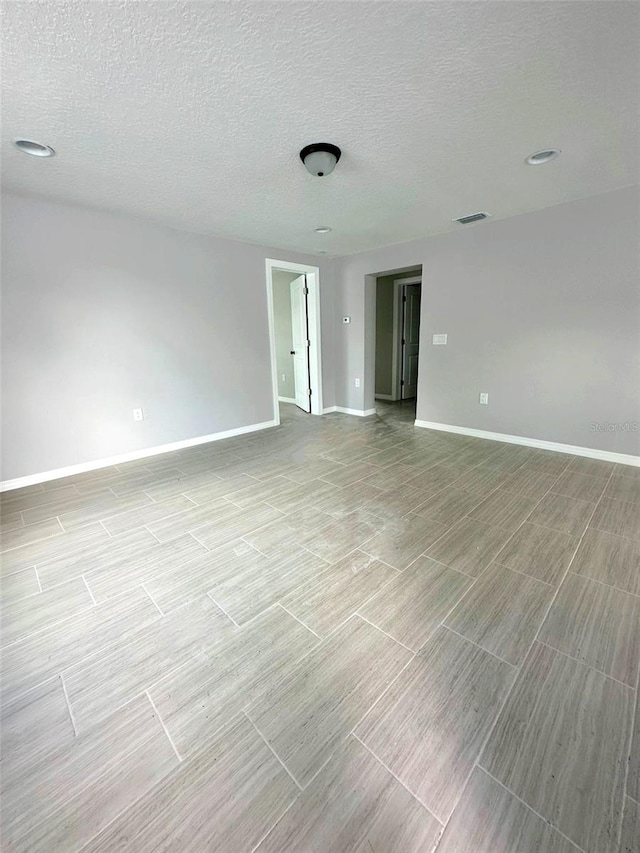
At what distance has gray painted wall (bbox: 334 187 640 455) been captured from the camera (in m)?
2.95

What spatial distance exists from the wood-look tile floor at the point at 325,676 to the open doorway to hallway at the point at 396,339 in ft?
12.5

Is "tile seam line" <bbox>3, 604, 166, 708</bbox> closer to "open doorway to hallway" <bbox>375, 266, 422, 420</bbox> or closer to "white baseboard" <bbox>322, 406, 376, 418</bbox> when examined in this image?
"white baseboard" <bbox>322, 406, 376, 418</bbox>

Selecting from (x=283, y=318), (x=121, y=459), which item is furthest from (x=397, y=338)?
(x=121, y=459)

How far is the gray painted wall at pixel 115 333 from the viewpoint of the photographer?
2.80 metres

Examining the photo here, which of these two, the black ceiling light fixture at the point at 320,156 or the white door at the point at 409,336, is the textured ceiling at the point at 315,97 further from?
the white door at the point at 409,336

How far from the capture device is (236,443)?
13.3 ft

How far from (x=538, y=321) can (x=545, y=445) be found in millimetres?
Answer: 1310

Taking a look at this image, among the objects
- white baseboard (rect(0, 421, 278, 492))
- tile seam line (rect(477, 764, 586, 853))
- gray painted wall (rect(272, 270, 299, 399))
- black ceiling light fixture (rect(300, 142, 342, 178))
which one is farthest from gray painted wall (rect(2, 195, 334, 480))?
tile seam line (rect(477, 764, 586, 853))

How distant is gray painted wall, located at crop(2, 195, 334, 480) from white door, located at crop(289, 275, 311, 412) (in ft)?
2.75

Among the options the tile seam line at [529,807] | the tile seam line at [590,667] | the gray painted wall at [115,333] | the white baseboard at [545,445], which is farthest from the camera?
the white baseboard at [545,445]

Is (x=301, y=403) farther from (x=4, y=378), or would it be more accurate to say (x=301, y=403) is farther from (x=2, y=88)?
(x=2, y=88)

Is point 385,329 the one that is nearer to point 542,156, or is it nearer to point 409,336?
point 409,336

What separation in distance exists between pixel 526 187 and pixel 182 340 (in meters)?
3.54

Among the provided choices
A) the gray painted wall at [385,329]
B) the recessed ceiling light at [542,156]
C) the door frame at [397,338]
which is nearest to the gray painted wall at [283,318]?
the gray painted wall at [385,329]
